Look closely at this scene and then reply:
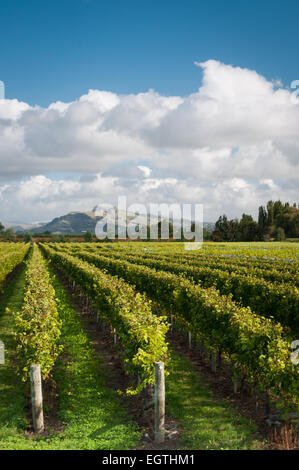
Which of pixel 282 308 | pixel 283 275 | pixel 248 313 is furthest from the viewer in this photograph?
pixel 283 275

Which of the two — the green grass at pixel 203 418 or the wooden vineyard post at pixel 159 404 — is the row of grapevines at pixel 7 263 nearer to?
the green grass at pixel 203 418

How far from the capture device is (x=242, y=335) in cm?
785

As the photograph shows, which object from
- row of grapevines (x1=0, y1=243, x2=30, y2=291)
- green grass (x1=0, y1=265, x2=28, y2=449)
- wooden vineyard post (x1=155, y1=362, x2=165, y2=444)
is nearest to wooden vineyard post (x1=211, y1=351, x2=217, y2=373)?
wooden vineyard post (x1=155, y1=362, x2=165, y2=444)

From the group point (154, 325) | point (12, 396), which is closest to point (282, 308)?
point (154, 325)

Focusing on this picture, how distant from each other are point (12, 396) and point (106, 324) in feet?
21.9

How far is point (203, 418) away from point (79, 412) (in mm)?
2906

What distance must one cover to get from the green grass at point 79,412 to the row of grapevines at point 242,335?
9.65 feet

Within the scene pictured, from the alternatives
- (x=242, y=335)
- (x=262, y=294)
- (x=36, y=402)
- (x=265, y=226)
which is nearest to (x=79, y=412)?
(x=36, y=402)

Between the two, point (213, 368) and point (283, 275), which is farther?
point (283, 275)

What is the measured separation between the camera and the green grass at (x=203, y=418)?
6.67 meters

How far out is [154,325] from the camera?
853 centimetres

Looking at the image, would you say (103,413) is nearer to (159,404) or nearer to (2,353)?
(159,404)

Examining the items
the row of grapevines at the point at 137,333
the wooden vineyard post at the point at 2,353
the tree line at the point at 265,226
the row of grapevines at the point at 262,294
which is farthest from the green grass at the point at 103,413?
the tree line at the point at 265,226
